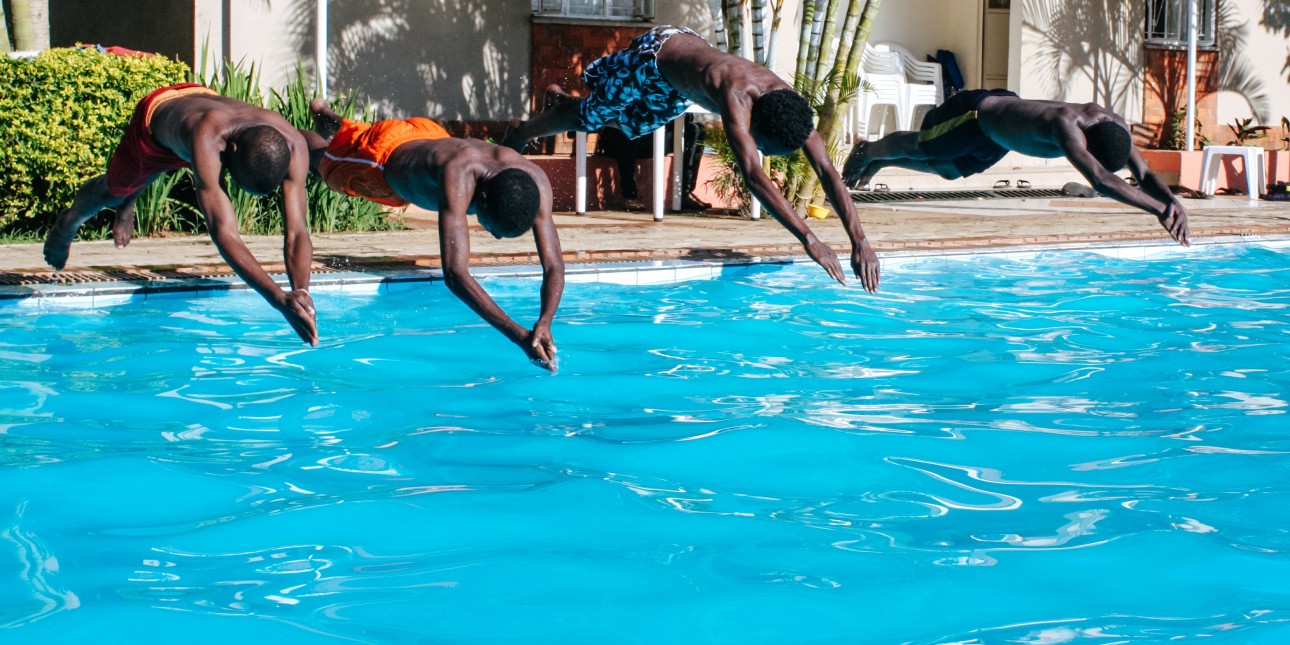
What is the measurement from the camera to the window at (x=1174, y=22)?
59.9 feet

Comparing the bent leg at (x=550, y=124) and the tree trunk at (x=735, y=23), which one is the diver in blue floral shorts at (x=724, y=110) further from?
the tree trunk at (x=735, y=23)

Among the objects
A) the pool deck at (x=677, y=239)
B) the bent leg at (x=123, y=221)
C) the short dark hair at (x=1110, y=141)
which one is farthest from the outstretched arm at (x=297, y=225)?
the short dark hair at (x=1110, y=141)

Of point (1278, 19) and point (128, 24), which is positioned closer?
point (128, 24)

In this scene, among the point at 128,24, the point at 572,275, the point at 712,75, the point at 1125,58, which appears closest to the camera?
the point at 712,75

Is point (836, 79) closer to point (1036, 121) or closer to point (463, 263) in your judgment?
point (1036, 121)

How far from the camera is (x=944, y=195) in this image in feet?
52.7

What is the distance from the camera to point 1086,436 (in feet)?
19.5

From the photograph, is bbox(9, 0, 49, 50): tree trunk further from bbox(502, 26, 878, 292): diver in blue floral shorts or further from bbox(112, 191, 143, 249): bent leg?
bbox(502, 26, 878, 292): diver in blue floral shorts

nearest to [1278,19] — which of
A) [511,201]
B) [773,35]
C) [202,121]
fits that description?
[773,35]

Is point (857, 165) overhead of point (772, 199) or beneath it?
overhead

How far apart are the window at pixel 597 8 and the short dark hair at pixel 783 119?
7468 millimetres

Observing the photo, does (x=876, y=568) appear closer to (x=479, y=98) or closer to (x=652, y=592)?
(x=652, y=592)

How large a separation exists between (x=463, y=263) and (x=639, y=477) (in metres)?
1.30

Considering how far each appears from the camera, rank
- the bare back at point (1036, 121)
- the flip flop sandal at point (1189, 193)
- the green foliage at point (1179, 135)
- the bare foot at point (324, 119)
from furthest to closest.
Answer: the green foliage at point (1179, 135), the flip flop sandal at point (1189, 193), the bare back at point (1036, 121), the bare foot at point (324, 119)
